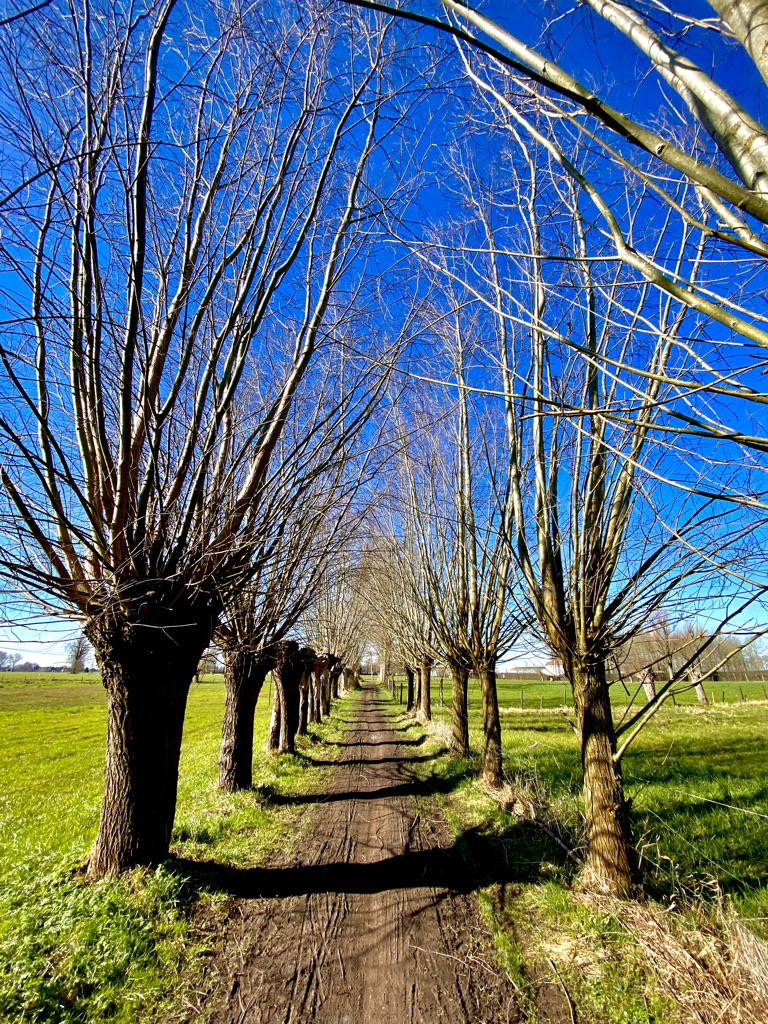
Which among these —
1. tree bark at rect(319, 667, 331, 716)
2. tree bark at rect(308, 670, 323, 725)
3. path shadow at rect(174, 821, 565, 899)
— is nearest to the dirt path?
path shadow at rect(174, 821, 565, 899)

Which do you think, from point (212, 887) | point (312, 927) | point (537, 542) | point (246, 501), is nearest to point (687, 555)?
point (537, 542)

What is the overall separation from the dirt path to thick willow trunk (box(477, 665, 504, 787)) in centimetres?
141

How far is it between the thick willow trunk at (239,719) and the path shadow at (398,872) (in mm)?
2533

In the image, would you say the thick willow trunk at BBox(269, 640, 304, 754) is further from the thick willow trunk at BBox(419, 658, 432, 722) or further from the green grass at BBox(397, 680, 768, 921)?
the thick willow trunk at BBox(419, 658, 432, 722)

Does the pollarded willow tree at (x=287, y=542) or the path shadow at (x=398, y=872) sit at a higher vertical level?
the pollarded willow tree at (x=287, y=542)

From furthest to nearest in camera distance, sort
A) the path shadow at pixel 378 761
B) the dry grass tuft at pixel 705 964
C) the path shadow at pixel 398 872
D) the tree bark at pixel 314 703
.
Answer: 1. the tree bark at pixel 314 703
2. the path shadow at pixel 378 761
3. the path shadow at pixel 398 872
4. the dry grass tuft at pixel 705 964

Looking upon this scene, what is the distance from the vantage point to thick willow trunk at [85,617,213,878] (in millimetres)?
3766

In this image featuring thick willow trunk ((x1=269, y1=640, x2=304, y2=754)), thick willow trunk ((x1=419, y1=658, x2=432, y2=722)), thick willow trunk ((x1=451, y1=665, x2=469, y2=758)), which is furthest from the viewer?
thick willow trunk ((x1=419, y1=658, x2=432, y2=722))

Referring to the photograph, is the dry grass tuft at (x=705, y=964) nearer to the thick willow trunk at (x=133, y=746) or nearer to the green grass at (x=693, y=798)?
the green grass at (x=693, y=798)

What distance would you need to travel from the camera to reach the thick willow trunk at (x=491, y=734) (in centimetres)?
698

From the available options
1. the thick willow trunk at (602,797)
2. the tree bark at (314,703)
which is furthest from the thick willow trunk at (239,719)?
the tree bark at (314,703)

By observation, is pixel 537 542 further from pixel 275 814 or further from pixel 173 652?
pixel 275 814

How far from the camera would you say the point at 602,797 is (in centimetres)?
380

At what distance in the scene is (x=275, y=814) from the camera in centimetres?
635
